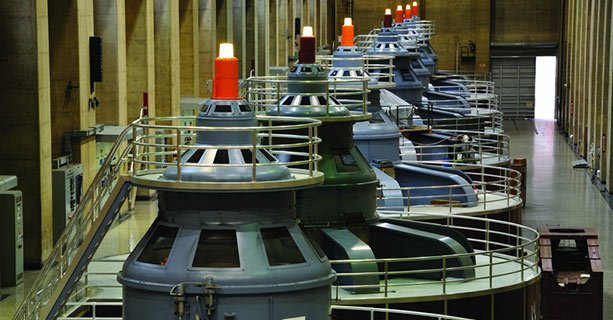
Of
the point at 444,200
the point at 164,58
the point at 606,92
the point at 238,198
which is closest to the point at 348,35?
the point at 444,200

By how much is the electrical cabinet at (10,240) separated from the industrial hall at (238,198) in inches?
1.5

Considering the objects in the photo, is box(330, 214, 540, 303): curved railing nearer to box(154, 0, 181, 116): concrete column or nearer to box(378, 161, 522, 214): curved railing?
box(378, 161, 522, 214): curved railing

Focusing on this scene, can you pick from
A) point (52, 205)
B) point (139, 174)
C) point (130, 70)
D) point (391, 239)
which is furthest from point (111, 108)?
point (139, 174)

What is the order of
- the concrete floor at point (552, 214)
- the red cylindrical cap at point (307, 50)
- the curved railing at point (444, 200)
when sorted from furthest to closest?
the curved railing at point (444, 200)
the concrete floor at point (552, 214)
the red cylindrical cap at point (307, 50)

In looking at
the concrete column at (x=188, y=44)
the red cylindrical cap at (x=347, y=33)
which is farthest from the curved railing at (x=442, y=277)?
the concrete column at (x=188, y=44)

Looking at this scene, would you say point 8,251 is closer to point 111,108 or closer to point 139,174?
point 111,108

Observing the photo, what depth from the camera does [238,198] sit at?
1127cm

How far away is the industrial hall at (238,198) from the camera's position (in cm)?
1128

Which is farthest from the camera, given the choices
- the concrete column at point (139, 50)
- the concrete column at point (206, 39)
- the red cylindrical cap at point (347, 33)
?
the concrete column at point (206, 39)

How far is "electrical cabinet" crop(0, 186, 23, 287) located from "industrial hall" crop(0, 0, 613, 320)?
0.12 feet

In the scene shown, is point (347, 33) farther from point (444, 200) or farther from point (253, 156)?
point (253, 156)

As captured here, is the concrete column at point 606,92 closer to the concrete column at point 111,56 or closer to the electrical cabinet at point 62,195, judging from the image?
the concrete column at point 111,56

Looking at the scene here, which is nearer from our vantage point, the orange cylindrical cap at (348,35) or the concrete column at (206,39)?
the orange cylindrical cap at (348,35)

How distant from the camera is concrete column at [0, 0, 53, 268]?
2525cm
